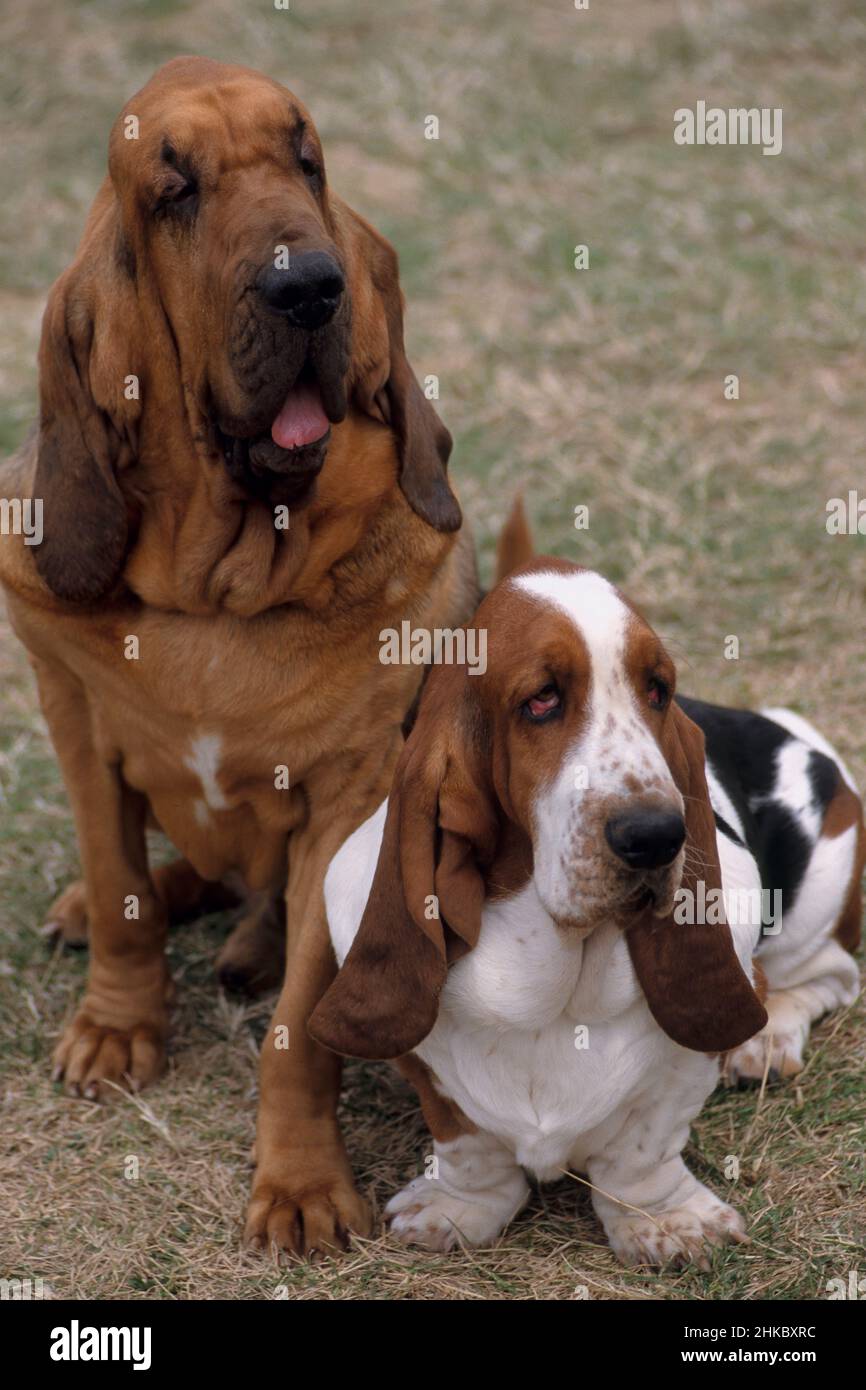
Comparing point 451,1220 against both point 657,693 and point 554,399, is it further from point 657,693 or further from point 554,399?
point 554,399

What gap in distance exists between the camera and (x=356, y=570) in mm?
3822

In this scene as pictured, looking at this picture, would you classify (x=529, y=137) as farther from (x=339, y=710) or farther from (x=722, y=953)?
(x=722, y=953)

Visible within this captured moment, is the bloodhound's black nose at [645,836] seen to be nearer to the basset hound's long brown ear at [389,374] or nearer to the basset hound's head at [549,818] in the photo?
the basset hound's head at [549,818]

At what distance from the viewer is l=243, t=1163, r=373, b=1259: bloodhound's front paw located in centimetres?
365

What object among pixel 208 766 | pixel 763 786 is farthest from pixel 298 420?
pixel 763 786

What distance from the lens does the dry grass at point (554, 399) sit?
3.73 metres

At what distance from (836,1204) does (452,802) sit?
1.27 meters

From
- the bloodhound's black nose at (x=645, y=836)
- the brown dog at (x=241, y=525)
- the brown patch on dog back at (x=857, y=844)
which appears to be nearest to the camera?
the bloodhound's black nose at (x=645, y=836)

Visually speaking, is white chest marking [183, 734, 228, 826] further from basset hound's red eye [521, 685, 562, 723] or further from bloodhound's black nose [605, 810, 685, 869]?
bloodhound's black nose [605, 810, 685, 869]

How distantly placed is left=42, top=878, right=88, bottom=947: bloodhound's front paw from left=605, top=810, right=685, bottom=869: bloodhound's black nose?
2.26 m

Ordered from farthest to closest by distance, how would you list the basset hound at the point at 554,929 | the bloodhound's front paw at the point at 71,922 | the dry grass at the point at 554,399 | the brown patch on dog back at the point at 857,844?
the bloodhound's front paw at the point at 71,922
the brown patch on dog back at the point at 857,844
the dry grass at the point at 554,399
the basset hound at the point at 554,929

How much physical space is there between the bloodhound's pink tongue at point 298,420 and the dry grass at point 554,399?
5.35 ft

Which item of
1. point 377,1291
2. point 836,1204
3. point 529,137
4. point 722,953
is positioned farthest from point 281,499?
point 529,137

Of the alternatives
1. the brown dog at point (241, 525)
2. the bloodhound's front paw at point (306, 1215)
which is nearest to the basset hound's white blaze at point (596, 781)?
the brown dog at point (241, 525)
